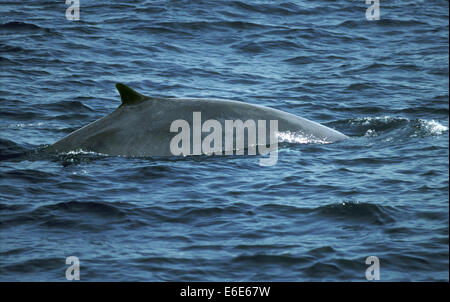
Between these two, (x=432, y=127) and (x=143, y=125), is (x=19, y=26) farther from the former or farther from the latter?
(x=432, y=127)

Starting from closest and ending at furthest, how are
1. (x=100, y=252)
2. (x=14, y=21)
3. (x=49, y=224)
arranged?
(x=100, y=252) → (x=49, y=224) → (x=14, y=21)

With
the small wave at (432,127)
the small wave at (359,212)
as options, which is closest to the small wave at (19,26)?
the small wave at (432,127)

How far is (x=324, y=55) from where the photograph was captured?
2459 centimetres

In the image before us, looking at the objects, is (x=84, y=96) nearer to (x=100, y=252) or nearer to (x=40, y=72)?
(x=40, y=72)

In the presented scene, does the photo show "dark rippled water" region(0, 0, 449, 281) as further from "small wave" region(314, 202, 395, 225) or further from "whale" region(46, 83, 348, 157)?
"whale" region(46, 83, 348, 157)

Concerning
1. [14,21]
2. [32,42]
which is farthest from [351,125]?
[14,21]

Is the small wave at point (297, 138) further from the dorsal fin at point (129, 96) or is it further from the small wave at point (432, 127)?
the dorsal fin at point (129, 96)

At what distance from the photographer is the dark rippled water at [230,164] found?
32.5 feet

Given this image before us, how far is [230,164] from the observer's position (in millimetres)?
14062

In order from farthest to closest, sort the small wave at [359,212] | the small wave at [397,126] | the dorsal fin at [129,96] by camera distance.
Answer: the small wave at [397,126], the dorsal fin at [129,96], the small wave at [359,212]

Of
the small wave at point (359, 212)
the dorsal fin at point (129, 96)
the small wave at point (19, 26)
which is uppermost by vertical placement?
the small wave at point (19, 26)

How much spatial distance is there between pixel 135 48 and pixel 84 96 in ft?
17.2

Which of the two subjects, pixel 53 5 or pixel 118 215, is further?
pixel 53 5

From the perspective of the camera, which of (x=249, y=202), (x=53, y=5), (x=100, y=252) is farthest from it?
(x=53, y=5)
